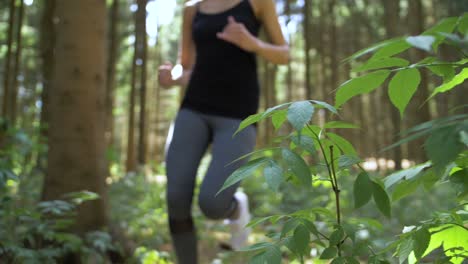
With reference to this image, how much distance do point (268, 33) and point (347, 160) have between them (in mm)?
1891

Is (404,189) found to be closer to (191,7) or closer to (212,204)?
(212,204)

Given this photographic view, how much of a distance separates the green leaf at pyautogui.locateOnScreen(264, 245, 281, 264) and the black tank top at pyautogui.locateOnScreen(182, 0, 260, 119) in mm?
1737

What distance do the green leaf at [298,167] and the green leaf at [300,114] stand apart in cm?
12

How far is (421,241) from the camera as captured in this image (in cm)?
107

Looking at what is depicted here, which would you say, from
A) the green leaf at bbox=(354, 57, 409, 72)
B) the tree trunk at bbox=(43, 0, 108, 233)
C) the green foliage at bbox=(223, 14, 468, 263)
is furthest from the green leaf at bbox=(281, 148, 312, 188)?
the tree trunk at bbox=(43, 0, 108, 233)

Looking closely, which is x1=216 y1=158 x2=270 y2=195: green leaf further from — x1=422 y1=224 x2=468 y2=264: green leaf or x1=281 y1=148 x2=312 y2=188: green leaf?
x1=422 y1=224 x2=468 y2=264: green leaf

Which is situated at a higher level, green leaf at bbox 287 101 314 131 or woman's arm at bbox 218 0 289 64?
woman's arm at bbox 218 0 289 64

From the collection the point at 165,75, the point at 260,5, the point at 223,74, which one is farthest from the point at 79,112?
the point at 260,5

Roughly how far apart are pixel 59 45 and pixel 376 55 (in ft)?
11.9

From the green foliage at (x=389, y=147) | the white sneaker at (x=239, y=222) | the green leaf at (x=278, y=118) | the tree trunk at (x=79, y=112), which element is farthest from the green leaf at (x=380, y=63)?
the tree trunk at (x=79, y=112)

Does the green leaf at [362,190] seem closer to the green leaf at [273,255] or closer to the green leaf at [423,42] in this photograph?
the green leaf at [273,255]

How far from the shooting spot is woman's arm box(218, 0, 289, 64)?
2570mm

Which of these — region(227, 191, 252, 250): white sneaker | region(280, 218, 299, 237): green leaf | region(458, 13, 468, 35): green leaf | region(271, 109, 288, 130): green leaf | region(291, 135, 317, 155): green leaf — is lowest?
region(227, 191, 252, 250): white sneaker

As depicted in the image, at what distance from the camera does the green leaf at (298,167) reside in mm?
1020
